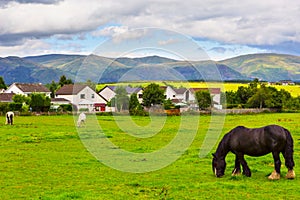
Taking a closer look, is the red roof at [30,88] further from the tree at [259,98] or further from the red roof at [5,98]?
the tree at [259,98]

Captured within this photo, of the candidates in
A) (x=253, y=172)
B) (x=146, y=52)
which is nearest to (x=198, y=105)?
(x=146, y=52)

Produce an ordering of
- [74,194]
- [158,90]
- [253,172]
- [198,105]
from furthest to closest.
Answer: [158,90], [198,105], [253,172], [74,194]

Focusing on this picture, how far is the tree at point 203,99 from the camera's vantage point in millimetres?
56947

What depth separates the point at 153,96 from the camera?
63.7 m

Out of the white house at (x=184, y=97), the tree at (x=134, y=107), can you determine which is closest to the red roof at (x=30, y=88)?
the white house at (x=184, y=97)

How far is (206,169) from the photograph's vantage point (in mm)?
15711

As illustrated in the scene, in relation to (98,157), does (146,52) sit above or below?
above

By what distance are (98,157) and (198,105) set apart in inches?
1475

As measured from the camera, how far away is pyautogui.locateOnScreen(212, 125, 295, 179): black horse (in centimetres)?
1323

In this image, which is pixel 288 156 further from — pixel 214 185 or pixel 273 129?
pixel 214 185

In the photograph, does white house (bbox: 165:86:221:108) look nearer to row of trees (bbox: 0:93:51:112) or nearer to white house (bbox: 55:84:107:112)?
white house (bbox: 55:84:107:112)

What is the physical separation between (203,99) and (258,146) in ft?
145

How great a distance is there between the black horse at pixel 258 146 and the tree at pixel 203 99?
42.6 meters

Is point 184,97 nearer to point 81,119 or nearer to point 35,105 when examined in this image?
point 35,105
